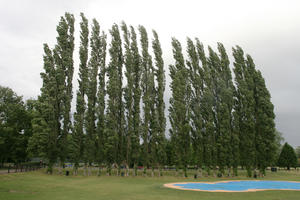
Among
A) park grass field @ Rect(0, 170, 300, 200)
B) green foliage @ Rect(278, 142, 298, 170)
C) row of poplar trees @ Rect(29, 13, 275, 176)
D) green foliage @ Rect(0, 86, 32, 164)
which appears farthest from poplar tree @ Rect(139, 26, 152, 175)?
green foliage @ Rect(278, 142, 298, 170)

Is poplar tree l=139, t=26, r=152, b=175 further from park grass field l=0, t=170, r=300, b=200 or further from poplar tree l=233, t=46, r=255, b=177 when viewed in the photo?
poplar tree l=233, t=46, r=255, b=177

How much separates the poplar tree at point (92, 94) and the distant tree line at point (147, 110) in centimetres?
15

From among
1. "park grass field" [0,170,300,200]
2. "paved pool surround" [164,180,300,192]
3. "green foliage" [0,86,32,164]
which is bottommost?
"paved pool surround" [164,180,300,192]

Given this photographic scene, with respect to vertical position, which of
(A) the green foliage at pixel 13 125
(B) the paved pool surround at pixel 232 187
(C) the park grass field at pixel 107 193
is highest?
(A) the green foliage at pixel 13 125

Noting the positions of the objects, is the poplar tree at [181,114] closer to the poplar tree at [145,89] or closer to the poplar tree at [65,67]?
the poplar tree at [145,89]

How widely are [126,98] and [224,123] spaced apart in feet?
53.8

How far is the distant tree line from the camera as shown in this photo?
34.0m

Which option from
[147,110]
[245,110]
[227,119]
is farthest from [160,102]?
[245,110]

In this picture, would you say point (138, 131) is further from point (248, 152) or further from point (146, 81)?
point (248, 152)

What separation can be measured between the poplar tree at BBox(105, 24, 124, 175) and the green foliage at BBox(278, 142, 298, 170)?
1836 inches

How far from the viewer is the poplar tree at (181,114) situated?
1404 inches

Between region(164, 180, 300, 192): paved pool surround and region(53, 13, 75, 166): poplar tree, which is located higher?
region(53, 13, 75, 166): poplar tree

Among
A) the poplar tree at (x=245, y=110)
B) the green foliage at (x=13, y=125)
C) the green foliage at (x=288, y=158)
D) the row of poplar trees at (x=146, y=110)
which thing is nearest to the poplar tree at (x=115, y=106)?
the row of poplar trees at (x=146, y=110)

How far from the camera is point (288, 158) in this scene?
5875 centimetres
